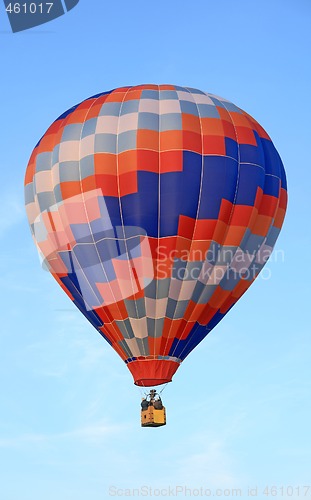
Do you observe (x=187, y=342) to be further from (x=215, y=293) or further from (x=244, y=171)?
(x=244, y=171)

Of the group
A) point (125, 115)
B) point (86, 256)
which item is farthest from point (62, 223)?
point (125, 115)

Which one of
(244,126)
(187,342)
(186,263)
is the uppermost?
(244,126)

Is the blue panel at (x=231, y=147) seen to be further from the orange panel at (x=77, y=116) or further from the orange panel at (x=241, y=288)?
the orange panel at (x=77, y=116)

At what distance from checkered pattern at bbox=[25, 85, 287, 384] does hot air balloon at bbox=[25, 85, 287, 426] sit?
0.09 feet

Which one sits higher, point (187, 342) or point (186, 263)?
point (186, 263)

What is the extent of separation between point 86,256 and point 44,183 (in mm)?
2198

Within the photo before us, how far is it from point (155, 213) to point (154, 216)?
7cm

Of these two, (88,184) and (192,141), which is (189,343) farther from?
(192,141)

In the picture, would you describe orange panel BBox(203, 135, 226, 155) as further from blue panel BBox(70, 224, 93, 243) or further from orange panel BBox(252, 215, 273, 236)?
blue panel BBox(70, 224, 93, 243)

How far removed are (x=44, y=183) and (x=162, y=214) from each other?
327cm

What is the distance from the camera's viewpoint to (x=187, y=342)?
25.9m

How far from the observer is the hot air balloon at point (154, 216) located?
82.4 feet

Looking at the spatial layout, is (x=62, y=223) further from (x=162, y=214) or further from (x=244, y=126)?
(x=244, y=126)

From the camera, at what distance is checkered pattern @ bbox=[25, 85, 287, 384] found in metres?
25.1
